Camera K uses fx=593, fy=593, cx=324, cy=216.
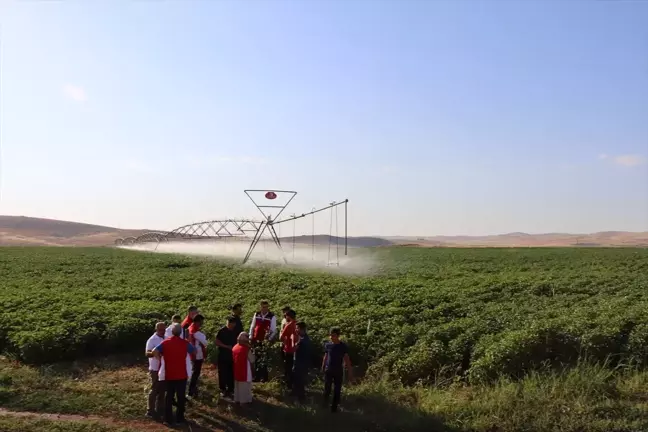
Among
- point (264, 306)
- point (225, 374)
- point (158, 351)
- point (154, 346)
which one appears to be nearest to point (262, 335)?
point (264, 306)

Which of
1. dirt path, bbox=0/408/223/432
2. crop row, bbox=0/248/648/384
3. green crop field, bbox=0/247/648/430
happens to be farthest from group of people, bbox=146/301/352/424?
crop row, bbox=0/248/648/384

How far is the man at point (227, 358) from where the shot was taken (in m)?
12.0

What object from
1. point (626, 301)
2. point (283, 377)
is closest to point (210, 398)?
point (283, 377)

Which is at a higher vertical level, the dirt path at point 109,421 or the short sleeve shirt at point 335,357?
the short sleeve shirt at point 335,357

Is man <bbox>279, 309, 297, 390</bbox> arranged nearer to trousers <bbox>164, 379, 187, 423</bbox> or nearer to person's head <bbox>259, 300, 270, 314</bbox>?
person's head <bbox>259, 300, 270, 314</bbox>

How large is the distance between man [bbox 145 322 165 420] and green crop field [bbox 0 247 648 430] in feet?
13.4

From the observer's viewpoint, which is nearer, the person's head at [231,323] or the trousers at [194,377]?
the trousers at [194,377]

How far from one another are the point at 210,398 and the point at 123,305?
8.87m

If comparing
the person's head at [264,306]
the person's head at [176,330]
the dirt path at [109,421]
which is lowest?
the dirt path at [109,421]

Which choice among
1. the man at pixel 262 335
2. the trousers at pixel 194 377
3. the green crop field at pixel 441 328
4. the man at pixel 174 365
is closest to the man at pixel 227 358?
the trousers at pixel 194 377

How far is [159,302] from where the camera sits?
68.6ft

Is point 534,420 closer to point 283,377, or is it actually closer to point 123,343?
point 283,377

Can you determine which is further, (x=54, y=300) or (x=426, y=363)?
(x=54, y=300)

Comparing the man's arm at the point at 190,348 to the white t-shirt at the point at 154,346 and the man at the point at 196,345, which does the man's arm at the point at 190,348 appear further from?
the man at the point at 196,345
